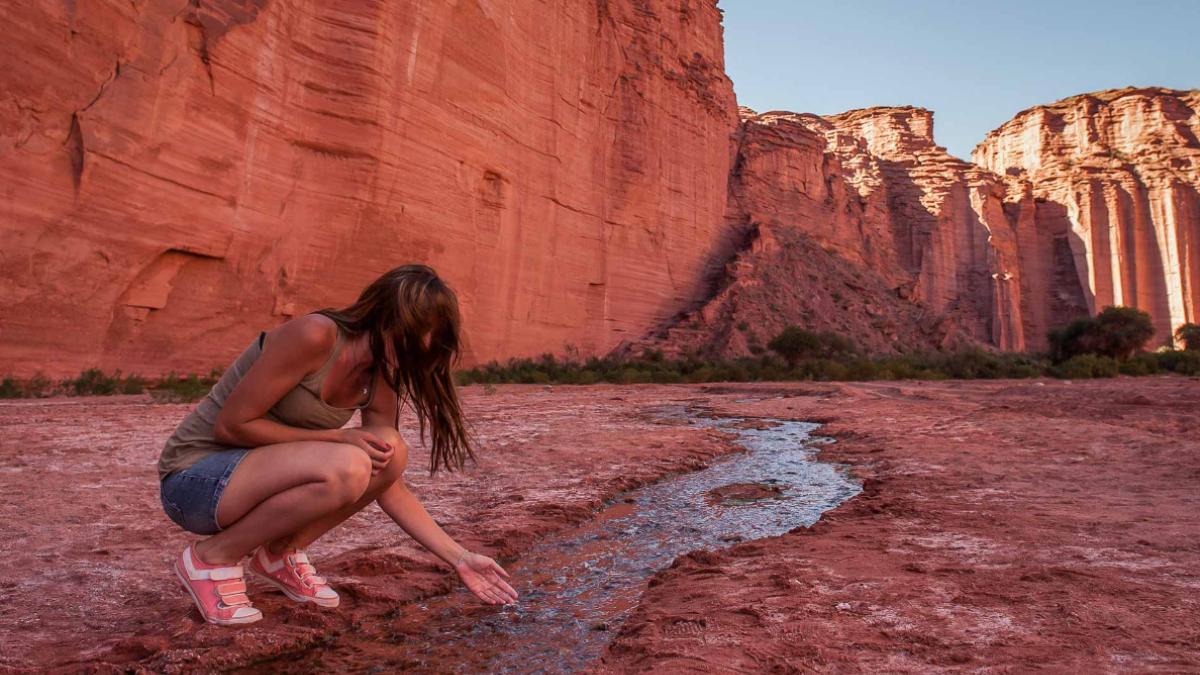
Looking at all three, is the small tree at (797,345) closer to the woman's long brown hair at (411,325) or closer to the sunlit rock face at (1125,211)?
the woman's long brown hair at (411,325)

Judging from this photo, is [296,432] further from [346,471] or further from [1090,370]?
[1090,370]

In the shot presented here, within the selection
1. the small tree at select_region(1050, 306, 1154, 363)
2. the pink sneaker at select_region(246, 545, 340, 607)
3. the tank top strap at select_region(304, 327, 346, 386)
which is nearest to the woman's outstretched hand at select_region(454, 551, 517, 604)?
the pink sneaker at select_region(246, 545, 340, 607)

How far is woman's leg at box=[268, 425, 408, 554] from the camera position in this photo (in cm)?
240

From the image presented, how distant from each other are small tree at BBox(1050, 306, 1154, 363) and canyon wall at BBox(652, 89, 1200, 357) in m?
5.06

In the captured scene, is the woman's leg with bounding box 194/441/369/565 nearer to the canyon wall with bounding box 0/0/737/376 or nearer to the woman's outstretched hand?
the woman's outstretched hand

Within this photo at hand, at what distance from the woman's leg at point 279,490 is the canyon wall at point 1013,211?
39.5 meters

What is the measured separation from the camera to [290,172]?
16.6 m

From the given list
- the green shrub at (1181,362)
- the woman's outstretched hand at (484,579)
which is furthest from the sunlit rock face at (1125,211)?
the woman's outstretched hand at (484,579)

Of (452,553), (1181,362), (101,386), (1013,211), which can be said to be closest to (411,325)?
(452,553)

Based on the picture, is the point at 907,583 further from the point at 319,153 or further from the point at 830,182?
the point at 830,182

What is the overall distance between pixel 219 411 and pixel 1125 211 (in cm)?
6643

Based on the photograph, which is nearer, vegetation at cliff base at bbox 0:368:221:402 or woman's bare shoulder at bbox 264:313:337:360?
woman's bare shoulder at bbox 264:313:337:360

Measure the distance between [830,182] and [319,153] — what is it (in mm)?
33643

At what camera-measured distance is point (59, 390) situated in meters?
12.1
